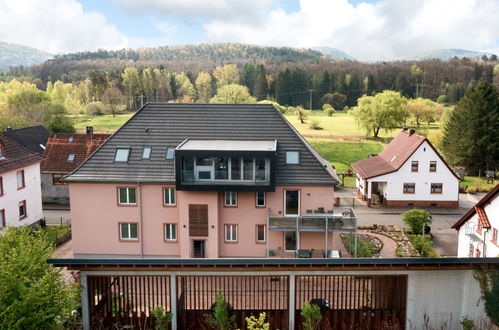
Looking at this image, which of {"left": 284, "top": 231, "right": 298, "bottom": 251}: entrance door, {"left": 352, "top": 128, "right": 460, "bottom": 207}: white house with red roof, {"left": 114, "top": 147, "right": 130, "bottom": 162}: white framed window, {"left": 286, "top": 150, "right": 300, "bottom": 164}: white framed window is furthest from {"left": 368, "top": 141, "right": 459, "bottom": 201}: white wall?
{"left": 114, "top": 147, "right": 130, "bottom": 162}: white framed window

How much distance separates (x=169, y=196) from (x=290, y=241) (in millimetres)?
7404

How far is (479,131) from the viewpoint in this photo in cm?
5412

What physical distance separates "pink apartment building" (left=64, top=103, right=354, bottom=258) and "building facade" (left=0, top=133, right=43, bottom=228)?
693 cm

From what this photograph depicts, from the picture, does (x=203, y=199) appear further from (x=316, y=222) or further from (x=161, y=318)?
(x=161, y=318)

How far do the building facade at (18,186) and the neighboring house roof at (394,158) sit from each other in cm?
2693

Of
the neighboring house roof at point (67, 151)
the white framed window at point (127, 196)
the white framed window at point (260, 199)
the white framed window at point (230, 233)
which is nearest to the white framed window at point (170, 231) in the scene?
the white framed window at point (127, 196)

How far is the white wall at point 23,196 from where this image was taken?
99.9 ft

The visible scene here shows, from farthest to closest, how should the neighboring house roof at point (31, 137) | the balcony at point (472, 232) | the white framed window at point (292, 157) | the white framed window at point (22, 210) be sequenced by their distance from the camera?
the neighboring house roof at point (31, 137) → the white framed window at point (22, 210) → the white framed window at point (292, 157) → the balcony at point (472, 232)

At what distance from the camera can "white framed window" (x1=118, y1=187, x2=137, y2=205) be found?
26.3 meters

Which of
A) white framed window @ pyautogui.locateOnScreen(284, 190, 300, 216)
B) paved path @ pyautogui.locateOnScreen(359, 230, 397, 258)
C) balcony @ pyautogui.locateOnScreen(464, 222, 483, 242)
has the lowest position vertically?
paved path @ pyautogui.locateOnScreen(359, 230, 397, 258)

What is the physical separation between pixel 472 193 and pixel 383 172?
11.9 meters

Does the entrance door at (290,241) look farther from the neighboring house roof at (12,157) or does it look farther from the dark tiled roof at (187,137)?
the neighboring house roof at (12,157)

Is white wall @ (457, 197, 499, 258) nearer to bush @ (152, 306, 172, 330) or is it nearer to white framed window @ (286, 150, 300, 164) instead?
white framed window @ (286, 150, 300, 164)

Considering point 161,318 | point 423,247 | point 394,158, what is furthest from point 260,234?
point 394,158
